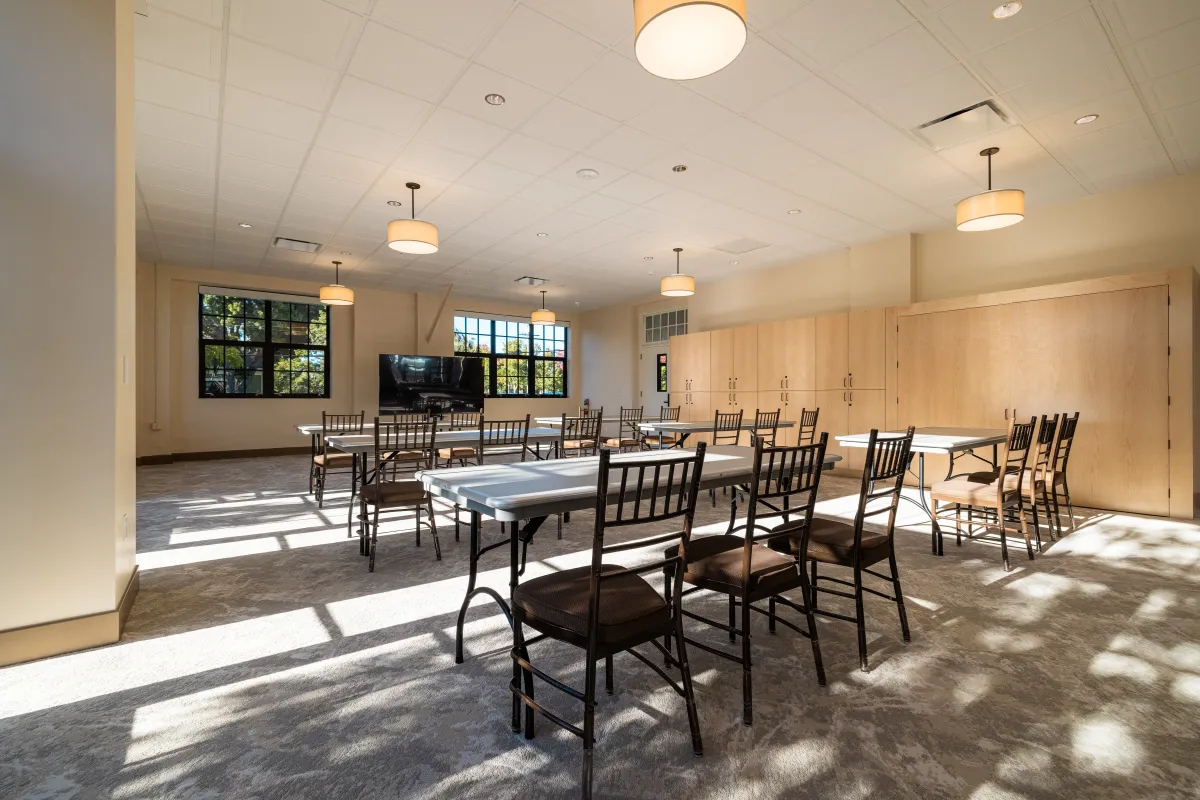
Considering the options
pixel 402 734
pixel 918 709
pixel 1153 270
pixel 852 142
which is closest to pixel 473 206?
pixel 852 142

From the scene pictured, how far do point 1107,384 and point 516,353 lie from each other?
9844mm

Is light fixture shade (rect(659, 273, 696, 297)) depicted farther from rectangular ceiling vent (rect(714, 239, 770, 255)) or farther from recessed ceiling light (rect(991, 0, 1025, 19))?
recessed ceiling light (rect(991, 0, 1025, 19))

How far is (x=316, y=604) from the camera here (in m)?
2.75

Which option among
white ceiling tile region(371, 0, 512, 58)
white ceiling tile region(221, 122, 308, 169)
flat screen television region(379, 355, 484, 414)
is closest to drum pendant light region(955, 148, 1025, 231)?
white ceiling tile region(371, 0, 512, 58)

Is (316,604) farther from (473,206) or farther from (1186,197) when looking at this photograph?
(1186,197)

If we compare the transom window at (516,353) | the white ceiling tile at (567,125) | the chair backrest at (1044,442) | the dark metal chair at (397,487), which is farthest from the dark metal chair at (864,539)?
the transom window at (516,353)

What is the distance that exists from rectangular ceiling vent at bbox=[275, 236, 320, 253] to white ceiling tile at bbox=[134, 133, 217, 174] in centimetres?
226

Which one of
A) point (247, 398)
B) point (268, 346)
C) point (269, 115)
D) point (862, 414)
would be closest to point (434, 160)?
point (269, 115)

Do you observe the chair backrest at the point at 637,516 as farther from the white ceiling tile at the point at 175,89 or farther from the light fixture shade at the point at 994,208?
Answer: the light fixture shade at the point at 994,208

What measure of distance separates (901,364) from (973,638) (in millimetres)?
4932

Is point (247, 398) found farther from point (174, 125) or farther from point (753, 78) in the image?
point (753, 78)

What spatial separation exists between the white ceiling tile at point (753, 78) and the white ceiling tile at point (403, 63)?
5.26ft

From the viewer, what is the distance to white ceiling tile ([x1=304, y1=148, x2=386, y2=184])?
15.0 feet

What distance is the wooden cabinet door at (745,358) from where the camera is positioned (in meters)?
8.32
